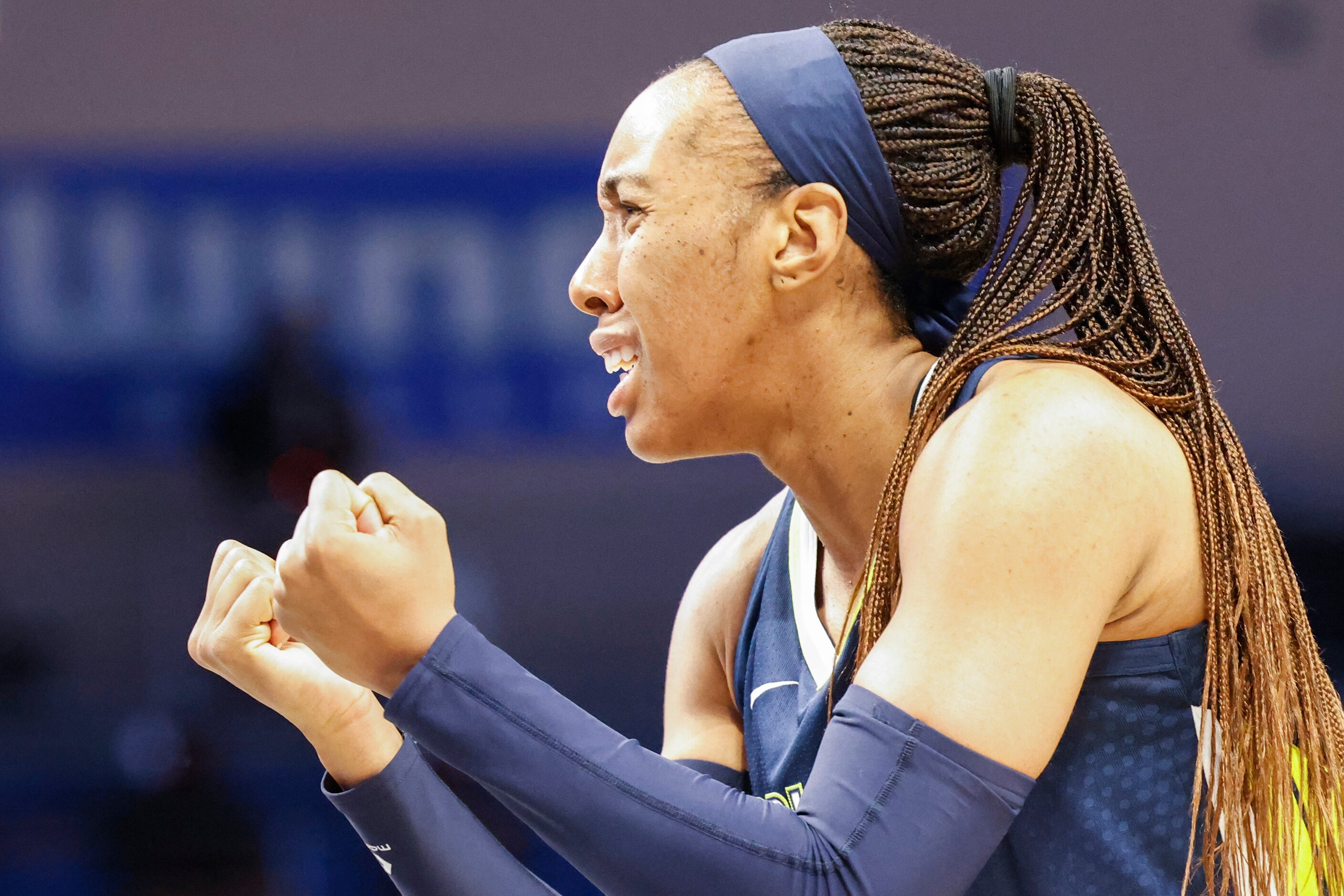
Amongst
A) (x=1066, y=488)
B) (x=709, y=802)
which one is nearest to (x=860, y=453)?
(x=1066, y=488)

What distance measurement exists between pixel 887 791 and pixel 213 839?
1.31 meters

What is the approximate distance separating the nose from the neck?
0.15 meters

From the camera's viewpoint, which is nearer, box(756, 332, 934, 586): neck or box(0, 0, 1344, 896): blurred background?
box(756, 332, 934, 586): neck

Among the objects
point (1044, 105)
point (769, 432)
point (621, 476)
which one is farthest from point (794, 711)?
point (621, 476)

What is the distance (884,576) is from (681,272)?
0.26 metres

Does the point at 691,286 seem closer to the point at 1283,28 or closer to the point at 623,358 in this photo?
the point at 623,358

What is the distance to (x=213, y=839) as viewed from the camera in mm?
1749

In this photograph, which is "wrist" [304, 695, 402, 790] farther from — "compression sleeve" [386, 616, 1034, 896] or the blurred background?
the blurred background

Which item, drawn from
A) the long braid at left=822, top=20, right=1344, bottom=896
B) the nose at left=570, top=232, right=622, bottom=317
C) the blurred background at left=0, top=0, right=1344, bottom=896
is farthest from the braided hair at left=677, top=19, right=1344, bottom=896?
the blurred background at left=0, top=0, right=1344, bottom=896

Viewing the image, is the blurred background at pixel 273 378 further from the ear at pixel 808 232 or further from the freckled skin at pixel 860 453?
the ear at pixel 808 232

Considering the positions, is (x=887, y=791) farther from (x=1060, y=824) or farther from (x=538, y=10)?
(x=538, y=10)

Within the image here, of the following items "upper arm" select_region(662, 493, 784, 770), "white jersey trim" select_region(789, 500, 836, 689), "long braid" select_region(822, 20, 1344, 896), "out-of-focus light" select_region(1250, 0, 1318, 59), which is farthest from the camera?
"out-of-focus light" select_region(1250, 0, 1318, 59)

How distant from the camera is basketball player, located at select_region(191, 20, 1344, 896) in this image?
0.71m

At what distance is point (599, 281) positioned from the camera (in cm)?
100
